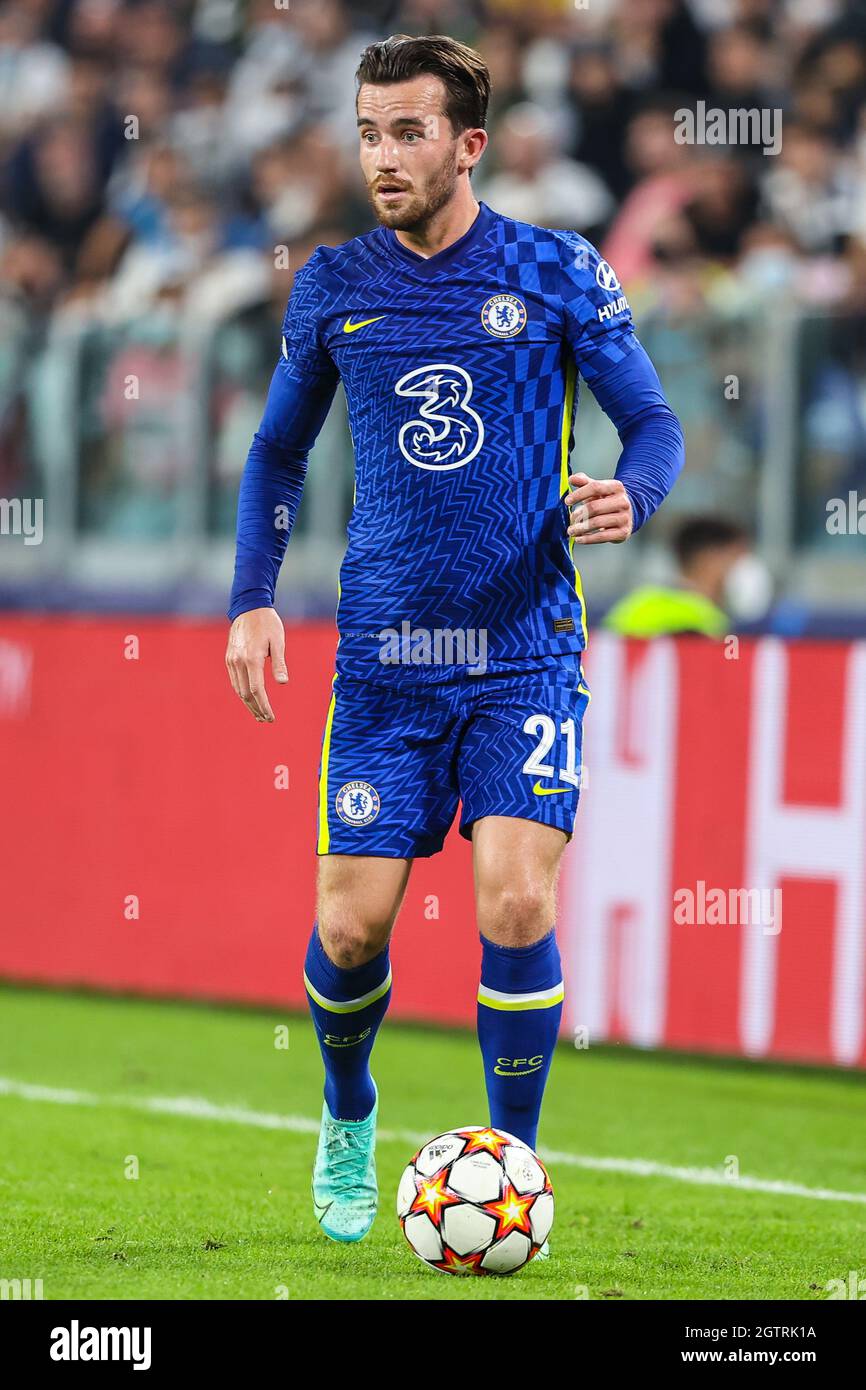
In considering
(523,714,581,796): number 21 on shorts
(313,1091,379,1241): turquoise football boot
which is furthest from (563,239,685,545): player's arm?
(313,1091,379,1241): turquoise football boot

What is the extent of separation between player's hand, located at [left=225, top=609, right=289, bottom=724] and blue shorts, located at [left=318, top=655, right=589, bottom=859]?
16 cm

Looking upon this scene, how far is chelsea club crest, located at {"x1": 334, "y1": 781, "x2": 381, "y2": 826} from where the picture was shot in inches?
188

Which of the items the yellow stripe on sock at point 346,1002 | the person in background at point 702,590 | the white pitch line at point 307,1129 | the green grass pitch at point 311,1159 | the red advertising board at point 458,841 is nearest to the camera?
the green grass pitch at point 311,1159

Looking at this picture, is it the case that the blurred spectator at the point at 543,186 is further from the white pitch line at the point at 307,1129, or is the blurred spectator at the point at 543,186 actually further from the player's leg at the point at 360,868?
the player's leg at the point at 360,868

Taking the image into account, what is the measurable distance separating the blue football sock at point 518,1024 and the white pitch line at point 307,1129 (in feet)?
4.75

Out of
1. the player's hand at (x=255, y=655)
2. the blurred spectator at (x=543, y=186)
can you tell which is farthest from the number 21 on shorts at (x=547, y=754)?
the blurred spectator at (x=543, y=186)

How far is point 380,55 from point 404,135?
203mm

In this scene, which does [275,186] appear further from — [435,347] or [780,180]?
[435,347]

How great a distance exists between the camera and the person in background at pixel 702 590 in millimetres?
8742

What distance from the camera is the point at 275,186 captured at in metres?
12.7

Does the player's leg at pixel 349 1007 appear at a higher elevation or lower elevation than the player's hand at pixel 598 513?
lower

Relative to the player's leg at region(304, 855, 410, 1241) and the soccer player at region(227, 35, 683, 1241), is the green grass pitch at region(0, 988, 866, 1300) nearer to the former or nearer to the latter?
the player's leg at region(304, 855, 410, 1241)

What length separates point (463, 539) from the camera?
4.73 m
